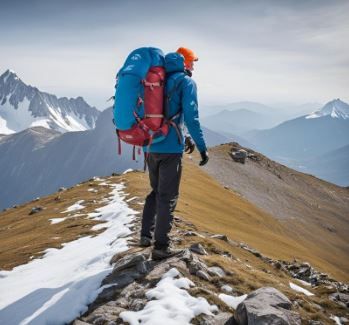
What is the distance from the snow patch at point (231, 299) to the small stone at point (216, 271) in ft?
3.35

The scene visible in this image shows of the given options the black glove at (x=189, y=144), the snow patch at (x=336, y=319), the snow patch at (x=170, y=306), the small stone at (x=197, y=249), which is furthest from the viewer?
the small stone at (x=197, y=249)

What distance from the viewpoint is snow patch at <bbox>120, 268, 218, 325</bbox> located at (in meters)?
9.54

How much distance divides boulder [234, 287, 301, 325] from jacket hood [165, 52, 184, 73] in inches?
256

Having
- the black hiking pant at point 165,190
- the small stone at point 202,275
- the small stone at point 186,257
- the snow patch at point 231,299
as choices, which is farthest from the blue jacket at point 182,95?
the snow patch at point 231,299

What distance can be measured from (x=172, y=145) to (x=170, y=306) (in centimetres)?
459

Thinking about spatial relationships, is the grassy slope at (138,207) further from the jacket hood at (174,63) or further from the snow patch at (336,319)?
the snow patch at (336,319)

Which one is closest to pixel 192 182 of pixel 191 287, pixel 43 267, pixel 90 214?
pixel 90 214

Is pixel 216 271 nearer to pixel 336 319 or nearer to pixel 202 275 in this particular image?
pixel 202 275

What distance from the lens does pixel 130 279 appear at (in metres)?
11.5

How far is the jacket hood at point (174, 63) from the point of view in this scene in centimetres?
1160

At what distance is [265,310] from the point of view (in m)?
9.05

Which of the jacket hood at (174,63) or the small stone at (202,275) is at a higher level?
the jacket hood at (174,63)

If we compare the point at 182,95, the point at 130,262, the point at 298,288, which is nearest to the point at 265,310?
the point at 130,262

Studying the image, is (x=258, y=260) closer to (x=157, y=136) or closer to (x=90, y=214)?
(x=157, y=136)
